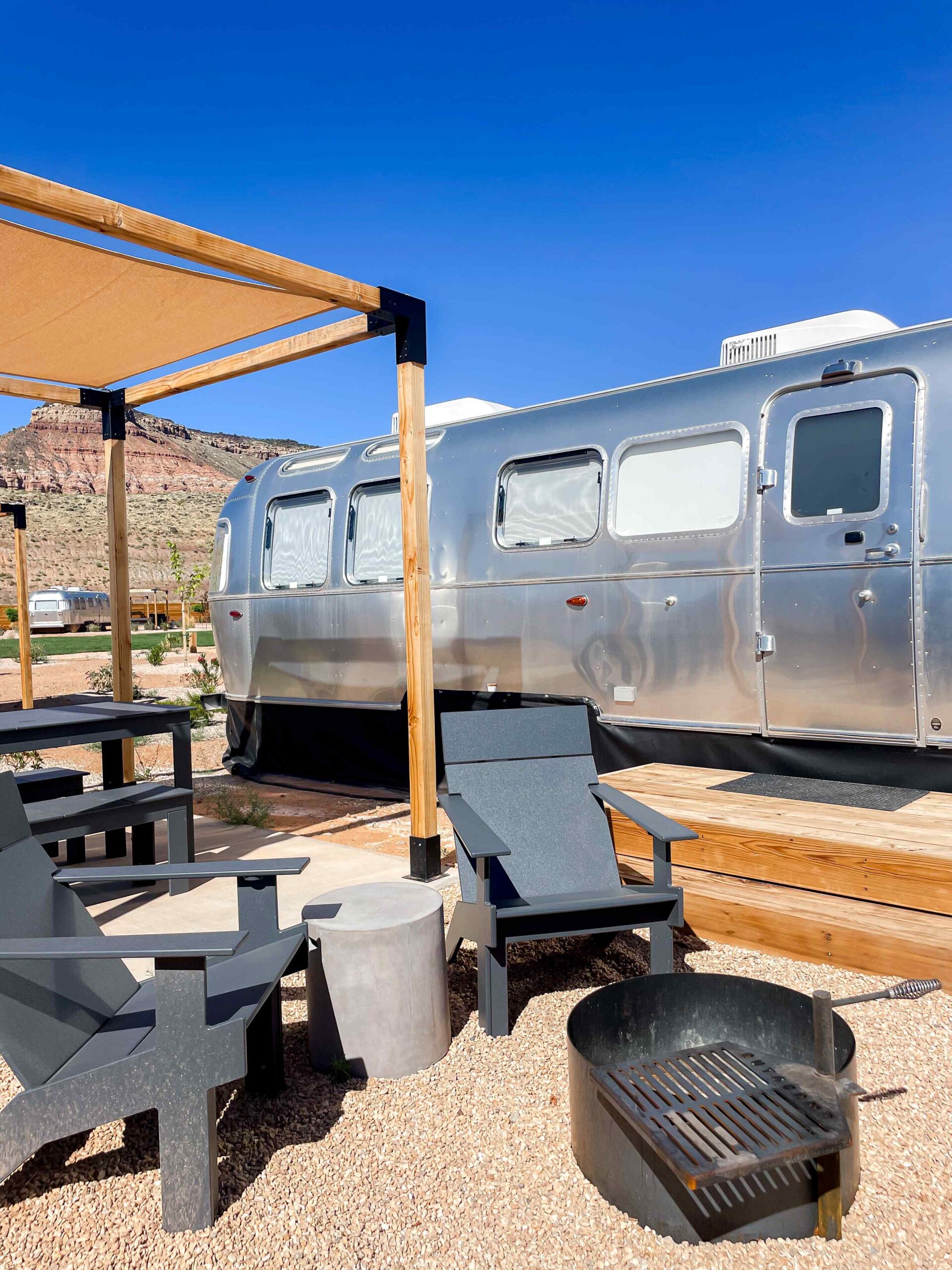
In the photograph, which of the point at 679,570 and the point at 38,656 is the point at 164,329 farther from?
the point at 38,656

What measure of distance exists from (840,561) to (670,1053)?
10.2ft

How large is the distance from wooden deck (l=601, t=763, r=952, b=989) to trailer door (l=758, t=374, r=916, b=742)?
0.70 meters

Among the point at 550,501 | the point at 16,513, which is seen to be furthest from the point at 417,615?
the point at 16,513

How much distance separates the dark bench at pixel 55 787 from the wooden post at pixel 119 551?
0.84m

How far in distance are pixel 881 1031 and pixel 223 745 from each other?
8216 millimetres

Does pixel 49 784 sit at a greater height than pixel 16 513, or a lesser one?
lesser

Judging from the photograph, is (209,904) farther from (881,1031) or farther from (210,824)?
(881,1031)

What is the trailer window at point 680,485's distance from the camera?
545cm

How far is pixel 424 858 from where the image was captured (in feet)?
15.7

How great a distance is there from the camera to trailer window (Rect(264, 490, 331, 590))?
7645 mm

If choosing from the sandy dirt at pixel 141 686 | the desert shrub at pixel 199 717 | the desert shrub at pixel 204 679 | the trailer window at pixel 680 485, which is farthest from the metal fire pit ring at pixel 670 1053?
the desert shrub at pixel 204 679

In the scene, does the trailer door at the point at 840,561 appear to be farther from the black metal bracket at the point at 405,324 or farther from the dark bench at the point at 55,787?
the dark bench at the point at 55,787

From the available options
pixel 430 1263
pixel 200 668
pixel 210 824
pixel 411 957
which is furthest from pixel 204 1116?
pixel 200 668

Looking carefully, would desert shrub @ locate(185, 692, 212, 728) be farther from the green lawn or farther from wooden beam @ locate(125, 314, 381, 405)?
the green lawn
